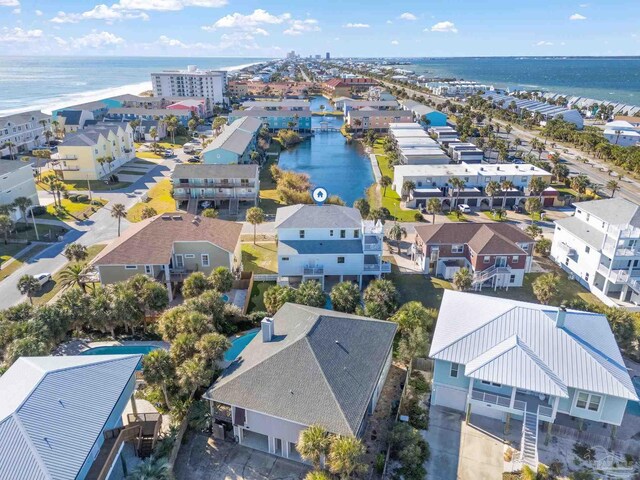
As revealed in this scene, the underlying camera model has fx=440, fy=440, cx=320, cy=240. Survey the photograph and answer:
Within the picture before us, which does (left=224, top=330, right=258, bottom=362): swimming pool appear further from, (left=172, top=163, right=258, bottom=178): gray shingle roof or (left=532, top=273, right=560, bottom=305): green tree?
(left=172, top=163, right=258, bottom=178): gray shingle roof

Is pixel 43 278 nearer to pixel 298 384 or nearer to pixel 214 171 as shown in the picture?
pixel 214 171

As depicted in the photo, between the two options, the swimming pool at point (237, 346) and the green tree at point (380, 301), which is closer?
the swimming pool at point (237, 346)

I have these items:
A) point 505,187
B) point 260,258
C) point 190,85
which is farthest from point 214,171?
point 190,85

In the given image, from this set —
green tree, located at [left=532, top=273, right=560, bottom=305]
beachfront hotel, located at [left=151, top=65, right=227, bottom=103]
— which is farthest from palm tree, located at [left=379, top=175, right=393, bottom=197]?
beachfront hotel, located at [left=151, top=65, right=227, bottom=103]

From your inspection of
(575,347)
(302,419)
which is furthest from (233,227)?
(575,347)

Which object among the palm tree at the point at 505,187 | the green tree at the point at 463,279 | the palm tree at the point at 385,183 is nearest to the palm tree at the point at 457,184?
the palm tree at the point at 505,187

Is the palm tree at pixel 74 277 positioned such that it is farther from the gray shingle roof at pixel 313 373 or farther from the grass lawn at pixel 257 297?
the gray shingle roof at pixel 313 373
